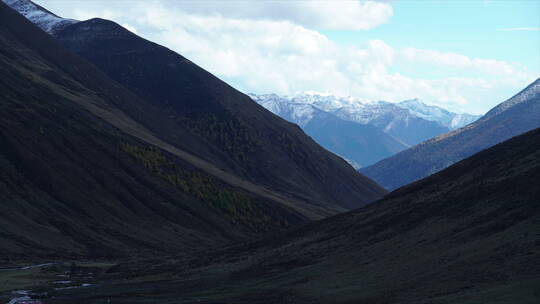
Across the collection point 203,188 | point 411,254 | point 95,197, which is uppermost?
point 203,188

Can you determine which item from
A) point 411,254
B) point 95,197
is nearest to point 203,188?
point 95,197

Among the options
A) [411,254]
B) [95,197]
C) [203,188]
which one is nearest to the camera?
[411,254]

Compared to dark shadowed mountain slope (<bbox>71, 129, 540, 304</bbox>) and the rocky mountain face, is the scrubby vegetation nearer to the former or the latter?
the rocky mountain face

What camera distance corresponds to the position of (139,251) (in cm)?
13338

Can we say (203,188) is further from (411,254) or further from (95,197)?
(411,254)

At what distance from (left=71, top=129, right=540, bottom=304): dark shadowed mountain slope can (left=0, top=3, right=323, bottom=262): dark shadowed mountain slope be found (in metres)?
33.3

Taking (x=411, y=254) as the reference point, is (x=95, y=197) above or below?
below

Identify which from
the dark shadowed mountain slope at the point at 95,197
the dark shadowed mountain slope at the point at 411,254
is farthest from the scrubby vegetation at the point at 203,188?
the dark shadowed mountain slope at the point at 411,254

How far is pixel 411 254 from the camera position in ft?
208

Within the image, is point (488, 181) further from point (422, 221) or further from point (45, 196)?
point (45, 196)

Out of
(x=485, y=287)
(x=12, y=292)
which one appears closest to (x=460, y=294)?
(x=485, y=287)

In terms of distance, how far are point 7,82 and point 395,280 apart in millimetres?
167102

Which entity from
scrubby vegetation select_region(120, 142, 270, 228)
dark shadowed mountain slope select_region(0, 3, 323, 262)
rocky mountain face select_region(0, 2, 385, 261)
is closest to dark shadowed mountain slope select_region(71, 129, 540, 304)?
rocky mountain face select_region(0, 2, 385, 261)

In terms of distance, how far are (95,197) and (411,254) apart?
4202 inches
